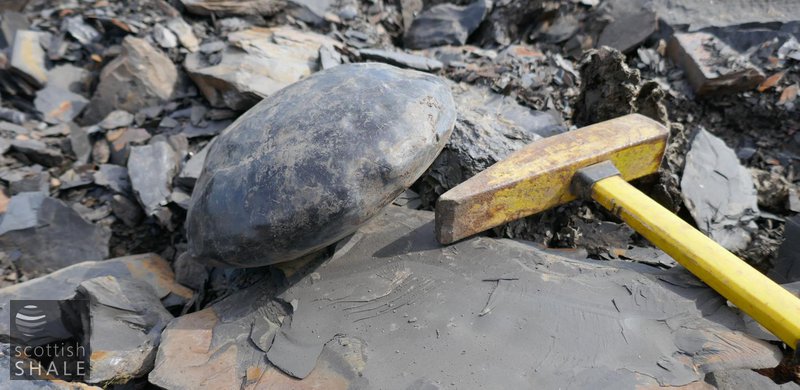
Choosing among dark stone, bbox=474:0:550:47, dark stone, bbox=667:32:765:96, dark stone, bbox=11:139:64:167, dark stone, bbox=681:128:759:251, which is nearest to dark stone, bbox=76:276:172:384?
dark stone, bbox=11:139:64:167

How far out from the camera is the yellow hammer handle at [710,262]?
1.46 meters

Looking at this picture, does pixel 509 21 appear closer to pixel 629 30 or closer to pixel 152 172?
pixel 629 30

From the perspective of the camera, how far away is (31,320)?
2.02 metres

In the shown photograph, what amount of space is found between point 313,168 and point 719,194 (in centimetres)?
195

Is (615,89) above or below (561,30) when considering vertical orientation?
above

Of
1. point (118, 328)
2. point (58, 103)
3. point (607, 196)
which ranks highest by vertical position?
point (607, 196)

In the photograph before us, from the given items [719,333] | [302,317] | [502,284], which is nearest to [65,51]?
[302,317]

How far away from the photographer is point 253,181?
172 centimetres

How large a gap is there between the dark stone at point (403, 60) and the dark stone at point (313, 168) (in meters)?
1.30

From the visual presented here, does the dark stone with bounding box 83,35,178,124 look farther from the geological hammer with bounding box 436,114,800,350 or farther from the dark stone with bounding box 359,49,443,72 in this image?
the geological hammer with bounding box 436,114,800,350

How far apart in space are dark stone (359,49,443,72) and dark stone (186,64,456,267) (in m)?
1.30

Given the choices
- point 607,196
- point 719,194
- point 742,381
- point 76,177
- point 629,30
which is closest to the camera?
point 742,381

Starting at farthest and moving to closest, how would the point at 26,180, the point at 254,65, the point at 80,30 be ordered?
the point at 80,30
the point at 254,65
the point at 26,180

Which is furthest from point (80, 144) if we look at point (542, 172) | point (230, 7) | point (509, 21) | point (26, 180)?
point (509, 21)
